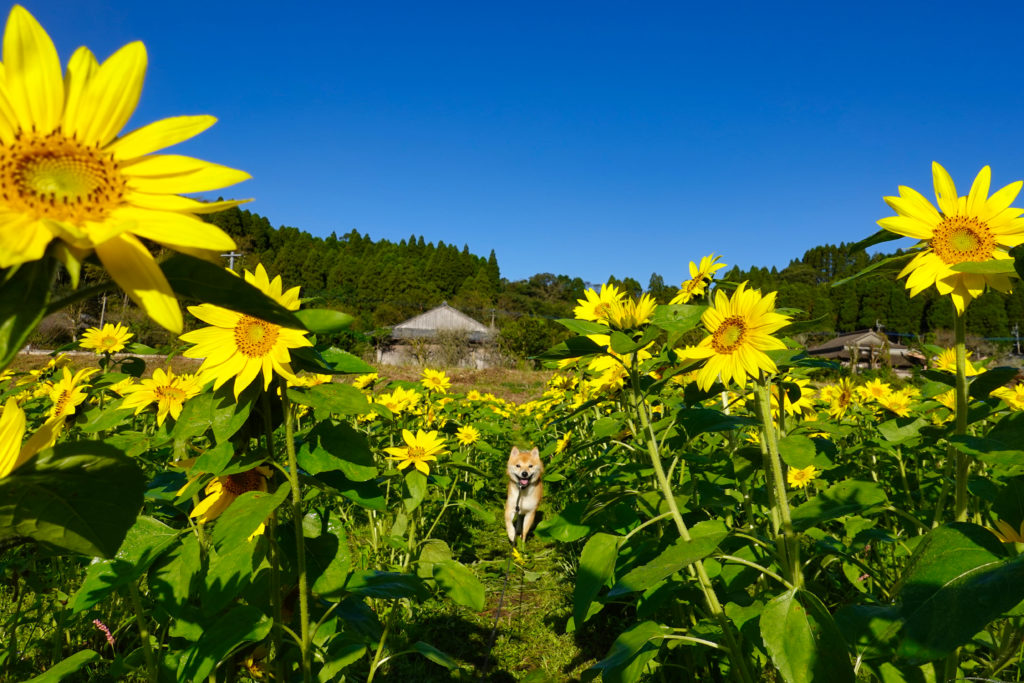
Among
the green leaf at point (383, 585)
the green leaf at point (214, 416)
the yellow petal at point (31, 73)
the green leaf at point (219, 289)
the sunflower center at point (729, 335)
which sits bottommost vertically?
the green leaf at point (383, 585)

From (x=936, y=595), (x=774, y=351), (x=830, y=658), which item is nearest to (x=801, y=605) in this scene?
(x=830, y=658)

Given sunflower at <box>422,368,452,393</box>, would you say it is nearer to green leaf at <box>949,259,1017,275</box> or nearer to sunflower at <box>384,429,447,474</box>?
sunflower at <box>384,429,447,474</box>

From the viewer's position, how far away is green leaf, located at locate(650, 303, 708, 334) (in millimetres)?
1323

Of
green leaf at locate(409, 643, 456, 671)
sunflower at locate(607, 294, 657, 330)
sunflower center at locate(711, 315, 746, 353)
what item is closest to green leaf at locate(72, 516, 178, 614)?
green leaf at locate(409, 643, 456, 671)

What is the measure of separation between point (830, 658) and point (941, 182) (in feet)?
3.77

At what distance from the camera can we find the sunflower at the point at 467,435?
Result: 4.84m

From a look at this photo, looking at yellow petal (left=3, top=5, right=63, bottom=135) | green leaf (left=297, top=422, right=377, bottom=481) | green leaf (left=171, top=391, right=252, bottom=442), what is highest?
yellow petal (left=3, top=5, right=63, bottom=135)

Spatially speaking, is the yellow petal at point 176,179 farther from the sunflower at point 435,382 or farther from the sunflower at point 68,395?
the sunflower at point 435,382

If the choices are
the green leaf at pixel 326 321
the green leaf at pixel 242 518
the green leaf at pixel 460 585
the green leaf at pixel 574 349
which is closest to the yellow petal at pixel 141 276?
the green leaf at pixel 326 321

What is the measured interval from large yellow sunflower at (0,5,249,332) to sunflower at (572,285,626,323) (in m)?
1.49

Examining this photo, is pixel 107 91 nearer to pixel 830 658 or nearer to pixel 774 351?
pixel 830 658

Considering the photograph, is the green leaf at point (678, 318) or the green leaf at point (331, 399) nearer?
the green leaf at point (331, 399)

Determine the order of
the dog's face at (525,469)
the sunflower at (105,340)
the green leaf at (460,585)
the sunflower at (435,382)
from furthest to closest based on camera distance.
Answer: the sunflower at (435,382), the dog's face at (525,469), the sunflower at (105,340), the green leaf at (460,585)

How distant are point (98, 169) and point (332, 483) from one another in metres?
0.82
